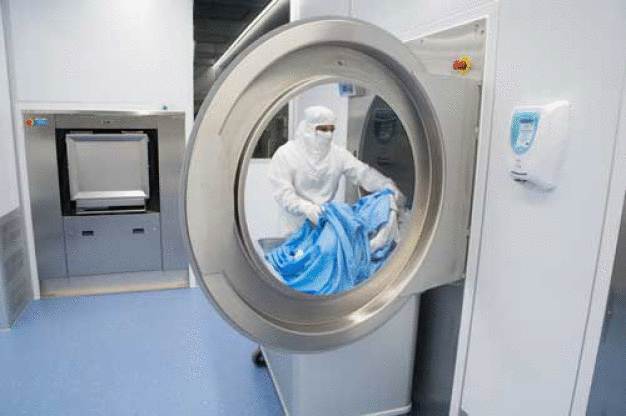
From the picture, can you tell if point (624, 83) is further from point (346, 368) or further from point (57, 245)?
point (57, 245)

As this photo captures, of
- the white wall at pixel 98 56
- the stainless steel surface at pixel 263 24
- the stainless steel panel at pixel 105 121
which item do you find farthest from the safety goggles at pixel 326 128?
the stainless steel panel at pixel 105 121

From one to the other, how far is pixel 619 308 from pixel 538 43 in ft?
2.26

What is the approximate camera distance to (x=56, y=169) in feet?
11.5

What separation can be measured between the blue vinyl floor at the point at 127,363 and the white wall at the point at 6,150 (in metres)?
0.88

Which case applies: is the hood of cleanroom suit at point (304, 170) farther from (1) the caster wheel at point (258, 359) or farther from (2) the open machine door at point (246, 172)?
(1) the caster wheel at point (258, 359)

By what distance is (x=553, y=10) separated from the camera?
1.09 m

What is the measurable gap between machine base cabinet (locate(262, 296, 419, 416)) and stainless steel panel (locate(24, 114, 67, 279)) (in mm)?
2626

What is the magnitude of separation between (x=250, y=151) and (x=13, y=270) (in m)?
2.99

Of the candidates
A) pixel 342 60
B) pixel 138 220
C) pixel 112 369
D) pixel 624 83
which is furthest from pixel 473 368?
pixel 138 220

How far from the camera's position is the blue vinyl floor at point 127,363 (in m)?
2.29

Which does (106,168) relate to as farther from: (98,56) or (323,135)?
(323,135)

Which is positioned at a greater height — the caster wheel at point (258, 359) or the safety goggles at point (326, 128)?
the safety goggles at point (326, 128)

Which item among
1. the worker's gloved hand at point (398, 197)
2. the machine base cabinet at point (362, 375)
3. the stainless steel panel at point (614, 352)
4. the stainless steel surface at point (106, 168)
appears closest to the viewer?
the stainless steel panel at point (614, 352)

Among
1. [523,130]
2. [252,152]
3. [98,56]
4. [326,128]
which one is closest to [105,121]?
[98,56]
